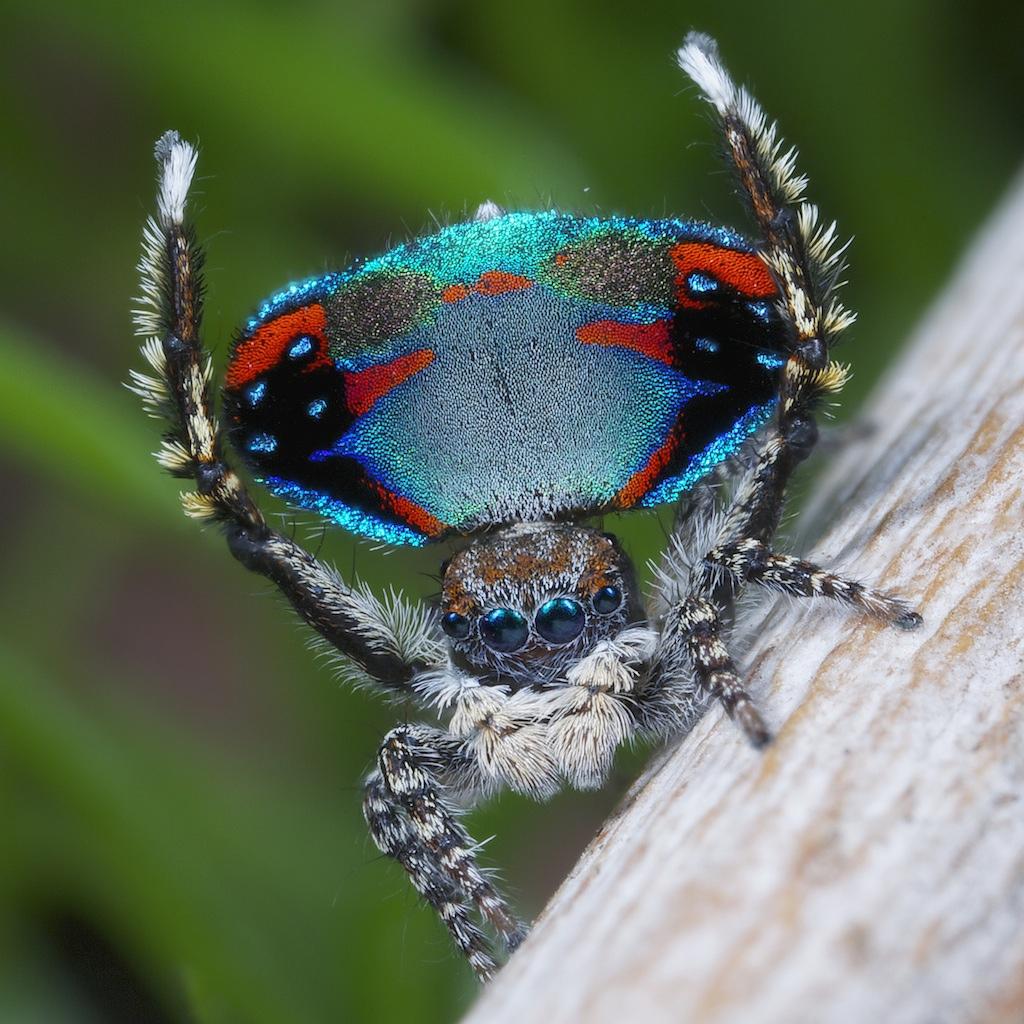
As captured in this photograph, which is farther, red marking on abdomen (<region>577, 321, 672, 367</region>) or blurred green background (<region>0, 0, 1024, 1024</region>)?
blurred green background (<region>0, 0, 1024, 1024</region>)

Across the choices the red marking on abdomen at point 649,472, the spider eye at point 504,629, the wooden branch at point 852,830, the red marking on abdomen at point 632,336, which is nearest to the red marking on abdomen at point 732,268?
the red marking on abdomen at point 632,336

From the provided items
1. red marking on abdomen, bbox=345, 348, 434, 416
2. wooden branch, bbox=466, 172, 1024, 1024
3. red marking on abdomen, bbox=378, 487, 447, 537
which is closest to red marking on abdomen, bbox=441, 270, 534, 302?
red marking on abdomen, bbox=345, 348, 434, 416

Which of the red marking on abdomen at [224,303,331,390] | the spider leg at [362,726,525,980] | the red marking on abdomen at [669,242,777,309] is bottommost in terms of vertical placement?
the spider leg at [362,726,525,980]

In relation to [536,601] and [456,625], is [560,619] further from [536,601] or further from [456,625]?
[456,625]

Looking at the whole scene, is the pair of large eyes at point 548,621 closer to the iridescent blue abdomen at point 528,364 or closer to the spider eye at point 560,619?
the spider eye at point 560,619

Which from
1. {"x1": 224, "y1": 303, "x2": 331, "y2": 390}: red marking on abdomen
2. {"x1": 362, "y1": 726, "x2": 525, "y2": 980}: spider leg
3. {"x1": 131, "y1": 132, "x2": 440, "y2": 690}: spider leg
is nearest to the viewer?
{"x1": 362, "y1": 726, "x2": 525, "y2": 980}: spider leg

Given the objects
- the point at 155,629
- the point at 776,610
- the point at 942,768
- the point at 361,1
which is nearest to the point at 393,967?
the point at 776,610

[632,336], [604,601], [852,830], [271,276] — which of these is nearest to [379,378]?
[632,336]

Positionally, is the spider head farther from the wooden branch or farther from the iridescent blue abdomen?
the wooden branch
